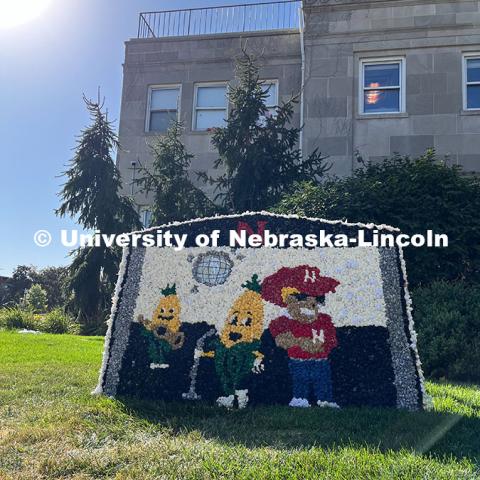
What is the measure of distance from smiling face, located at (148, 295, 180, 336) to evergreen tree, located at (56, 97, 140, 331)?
832cm

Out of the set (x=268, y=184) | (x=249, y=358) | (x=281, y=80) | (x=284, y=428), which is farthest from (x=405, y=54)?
(x=284, y=428)

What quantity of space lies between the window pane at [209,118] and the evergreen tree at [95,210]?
250cm

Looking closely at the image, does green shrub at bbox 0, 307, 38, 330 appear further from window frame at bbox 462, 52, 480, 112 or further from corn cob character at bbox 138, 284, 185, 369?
window frame at bbox 462, 52, 480, 112

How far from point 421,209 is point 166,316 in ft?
14.4

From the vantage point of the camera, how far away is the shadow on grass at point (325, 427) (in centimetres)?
378

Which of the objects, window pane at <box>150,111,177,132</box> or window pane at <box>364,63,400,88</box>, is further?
window pane at <box>150,111,177,132</box>

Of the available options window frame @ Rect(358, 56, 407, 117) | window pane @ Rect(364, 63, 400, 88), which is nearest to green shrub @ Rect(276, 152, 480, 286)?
window frame @ Rect(358, 56, 407, 117)

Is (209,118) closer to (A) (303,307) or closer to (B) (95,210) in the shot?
(B) (95,210)

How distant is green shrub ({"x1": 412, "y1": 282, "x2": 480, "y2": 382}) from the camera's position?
20.5 ft

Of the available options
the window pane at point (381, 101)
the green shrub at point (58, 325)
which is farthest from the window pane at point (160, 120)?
the green shrub at point (58, 325)

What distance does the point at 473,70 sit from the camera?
12.4m

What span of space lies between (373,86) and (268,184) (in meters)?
4.43

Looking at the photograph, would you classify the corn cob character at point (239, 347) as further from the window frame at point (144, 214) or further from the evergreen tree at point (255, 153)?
the window frame at point (144, 214)

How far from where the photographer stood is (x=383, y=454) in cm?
352
